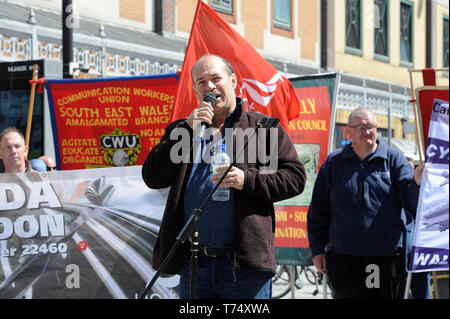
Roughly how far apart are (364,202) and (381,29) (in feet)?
68.7

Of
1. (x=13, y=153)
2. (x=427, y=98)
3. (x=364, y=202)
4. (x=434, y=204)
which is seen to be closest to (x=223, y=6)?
(x=13, y=153)

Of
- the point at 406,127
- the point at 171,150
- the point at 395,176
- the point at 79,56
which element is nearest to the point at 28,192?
the point at 171,150

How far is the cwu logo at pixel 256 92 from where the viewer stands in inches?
247

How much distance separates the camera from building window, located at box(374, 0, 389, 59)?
24750 millimetres

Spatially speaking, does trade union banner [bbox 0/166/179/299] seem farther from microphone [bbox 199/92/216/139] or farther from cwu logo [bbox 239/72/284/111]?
microphone [bbox 199/92/216/139]

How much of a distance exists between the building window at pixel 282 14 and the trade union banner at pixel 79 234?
1189 centimetres

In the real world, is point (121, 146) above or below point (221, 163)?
above

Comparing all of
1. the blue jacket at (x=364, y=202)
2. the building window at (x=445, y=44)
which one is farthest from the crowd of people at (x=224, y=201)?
the building window at (x=445, y=44)

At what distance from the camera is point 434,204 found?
15.8ft

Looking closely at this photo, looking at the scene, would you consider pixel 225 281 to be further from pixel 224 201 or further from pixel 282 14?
pixel 282 14

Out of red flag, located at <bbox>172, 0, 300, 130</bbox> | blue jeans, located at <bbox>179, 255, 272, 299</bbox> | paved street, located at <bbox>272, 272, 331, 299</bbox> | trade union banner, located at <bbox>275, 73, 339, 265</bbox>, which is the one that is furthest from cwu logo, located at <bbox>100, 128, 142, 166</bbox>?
blue jeans, located at <bbox>179, 255, 272, 299</bbox>

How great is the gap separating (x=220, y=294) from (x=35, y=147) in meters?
6.06

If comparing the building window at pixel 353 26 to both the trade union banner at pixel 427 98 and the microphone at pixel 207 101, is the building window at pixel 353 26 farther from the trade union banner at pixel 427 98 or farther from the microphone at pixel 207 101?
the microphone at pixel 207 101
